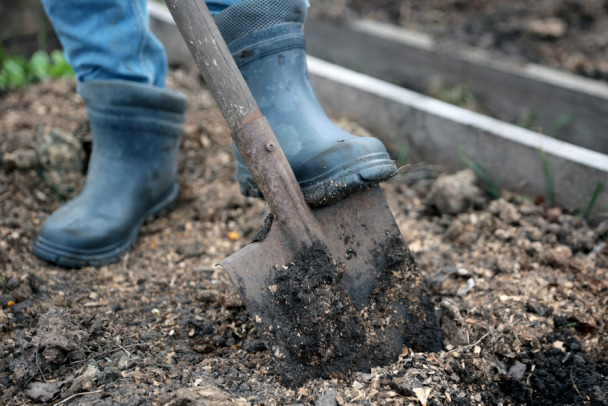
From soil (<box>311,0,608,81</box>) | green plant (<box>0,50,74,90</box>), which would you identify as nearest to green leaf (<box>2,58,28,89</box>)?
green plant (<box>0,50,74,90</box>)

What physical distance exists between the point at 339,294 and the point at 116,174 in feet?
3.33

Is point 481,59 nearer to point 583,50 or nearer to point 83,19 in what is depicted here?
point 583,50

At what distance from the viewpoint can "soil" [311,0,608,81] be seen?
3.38 meters

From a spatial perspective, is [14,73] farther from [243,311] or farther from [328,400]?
[328,400]

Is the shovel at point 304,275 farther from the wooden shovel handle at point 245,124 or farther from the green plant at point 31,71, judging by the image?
the green plant at point 31,71

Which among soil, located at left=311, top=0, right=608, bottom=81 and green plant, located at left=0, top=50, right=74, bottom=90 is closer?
green plant, located at left=0, top=50, right=74, bottom=90

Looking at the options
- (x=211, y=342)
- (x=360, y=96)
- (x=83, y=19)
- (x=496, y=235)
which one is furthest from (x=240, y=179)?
(x=360, y=96)

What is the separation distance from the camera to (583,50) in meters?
3.43

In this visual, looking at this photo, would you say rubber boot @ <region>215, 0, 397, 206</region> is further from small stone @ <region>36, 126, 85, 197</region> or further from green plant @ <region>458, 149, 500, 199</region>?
small stone @ <region>36, 126, 85, 197</region>

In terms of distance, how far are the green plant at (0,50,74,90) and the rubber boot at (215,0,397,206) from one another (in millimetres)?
1873

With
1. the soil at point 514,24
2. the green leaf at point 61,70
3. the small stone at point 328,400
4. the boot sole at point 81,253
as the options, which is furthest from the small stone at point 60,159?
the soil at point 514,24

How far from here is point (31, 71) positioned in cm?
319

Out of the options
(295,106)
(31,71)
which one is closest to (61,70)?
(31,71)

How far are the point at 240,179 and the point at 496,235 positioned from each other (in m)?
0.92
